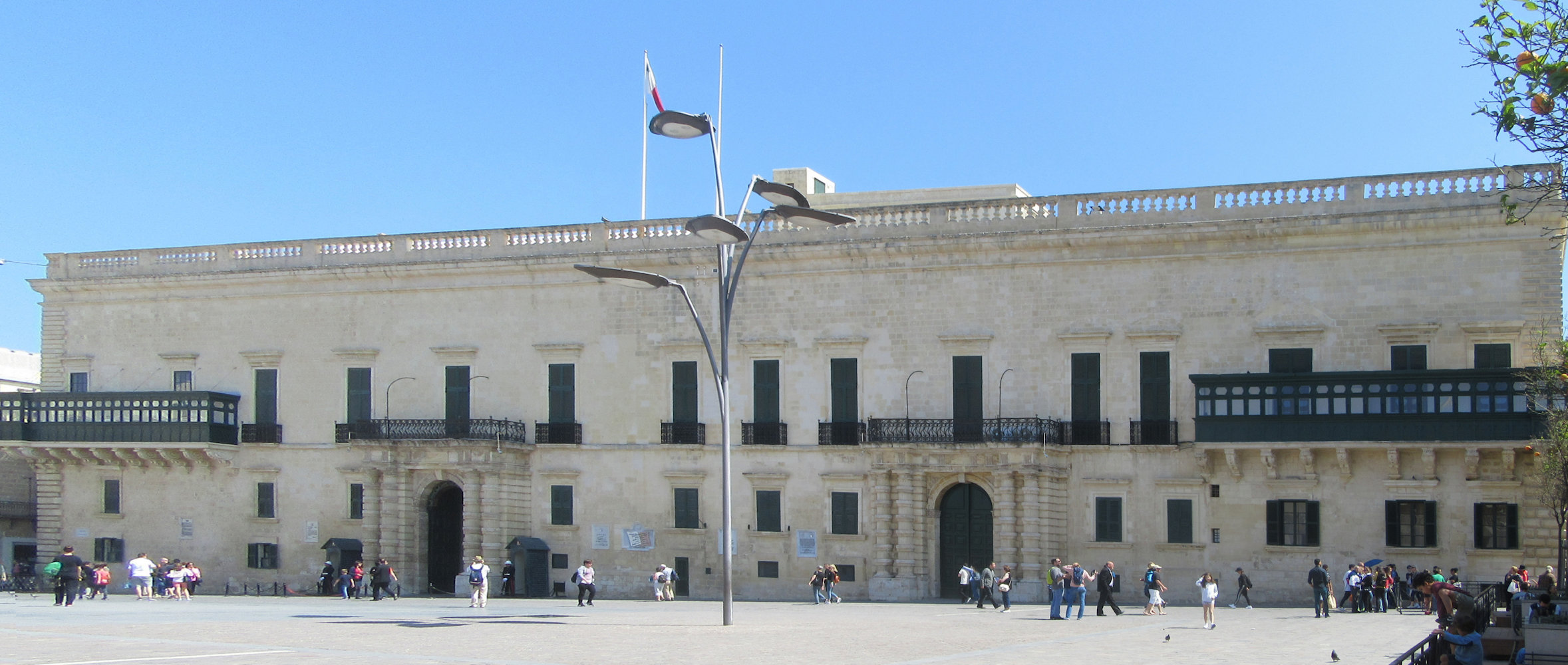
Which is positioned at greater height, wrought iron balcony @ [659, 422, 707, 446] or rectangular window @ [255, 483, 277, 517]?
wrought iron balcony @ [659, 422, 707, 446]

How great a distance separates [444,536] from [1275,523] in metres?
20.0

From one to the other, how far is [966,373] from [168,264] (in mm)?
21845

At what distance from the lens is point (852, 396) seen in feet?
112

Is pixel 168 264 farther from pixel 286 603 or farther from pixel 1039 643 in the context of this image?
pixel 1039 643

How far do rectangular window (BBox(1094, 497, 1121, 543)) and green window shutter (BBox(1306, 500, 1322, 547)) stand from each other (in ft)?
12.5

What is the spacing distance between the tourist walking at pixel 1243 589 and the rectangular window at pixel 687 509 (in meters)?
12.1

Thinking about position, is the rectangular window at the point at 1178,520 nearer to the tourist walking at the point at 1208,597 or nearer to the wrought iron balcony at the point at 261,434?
the tourist walking at the point at 1208,597

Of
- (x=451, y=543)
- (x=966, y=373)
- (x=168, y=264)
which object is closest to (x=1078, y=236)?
(x=966, y=373)

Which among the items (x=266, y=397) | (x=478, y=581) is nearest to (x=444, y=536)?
(x=266, y=397)

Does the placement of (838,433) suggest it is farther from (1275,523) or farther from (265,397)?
(265,397)

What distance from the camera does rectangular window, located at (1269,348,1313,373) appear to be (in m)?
30.6

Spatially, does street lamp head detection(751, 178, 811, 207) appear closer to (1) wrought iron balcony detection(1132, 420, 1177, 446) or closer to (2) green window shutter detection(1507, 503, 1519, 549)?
(1) wrought iron balcony detection(1132, 420, 1177, 446)

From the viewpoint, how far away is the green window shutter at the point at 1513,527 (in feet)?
94.2

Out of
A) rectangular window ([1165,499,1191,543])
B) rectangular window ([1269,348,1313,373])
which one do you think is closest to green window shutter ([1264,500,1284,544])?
rectangular window ([1165,499,1191,543])
